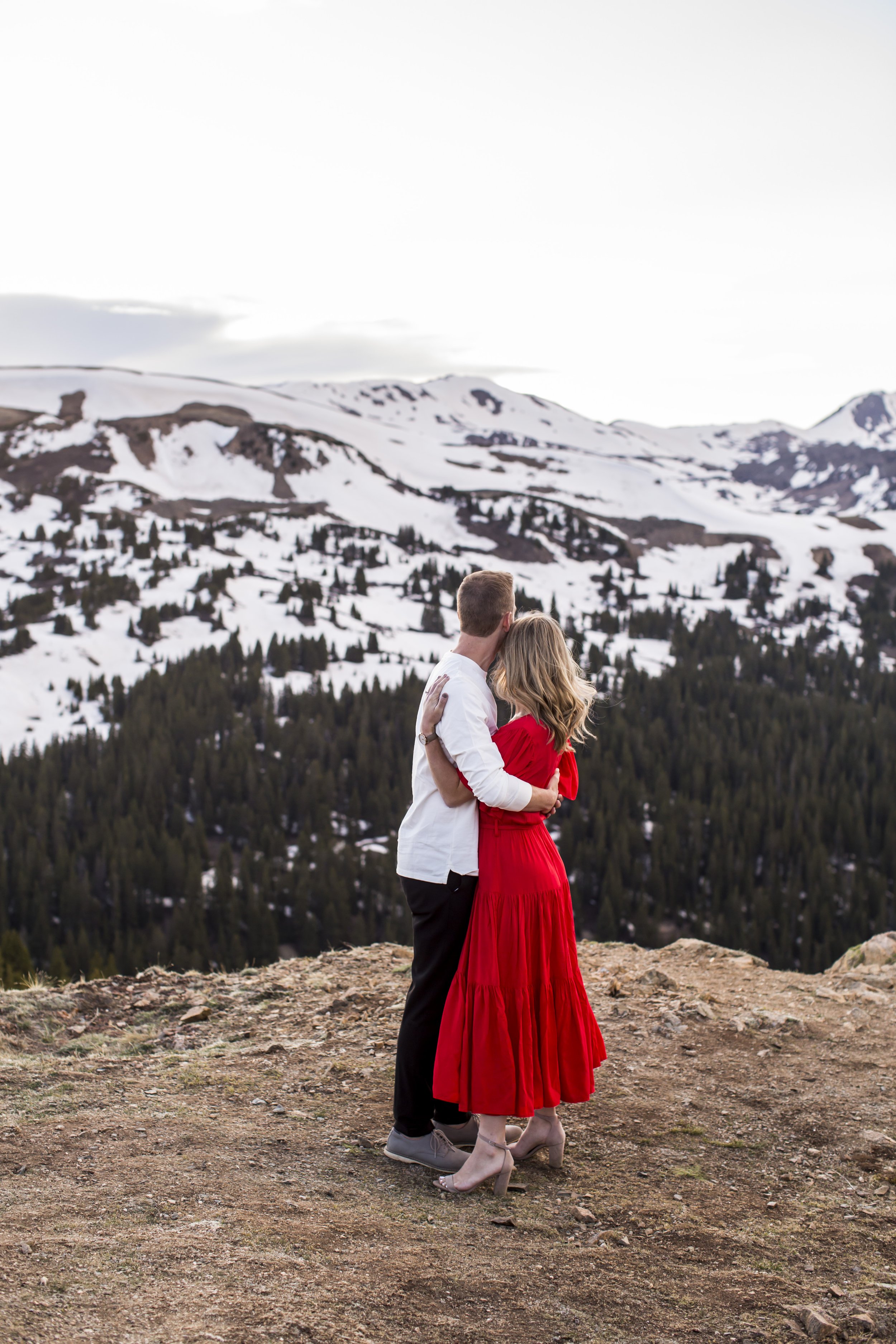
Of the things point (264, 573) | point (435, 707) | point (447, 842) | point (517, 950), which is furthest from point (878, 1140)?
point (264, 573)

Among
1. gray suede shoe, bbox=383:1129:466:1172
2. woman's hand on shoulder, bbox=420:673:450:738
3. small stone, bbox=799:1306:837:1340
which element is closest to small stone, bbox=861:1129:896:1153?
small stone, bbox=799:1306:837:1340

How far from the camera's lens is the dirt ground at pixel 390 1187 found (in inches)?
179

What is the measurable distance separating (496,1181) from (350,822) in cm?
8598

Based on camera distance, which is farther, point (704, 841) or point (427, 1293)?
point (704, 841)

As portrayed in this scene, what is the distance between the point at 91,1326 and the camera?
13.4ft

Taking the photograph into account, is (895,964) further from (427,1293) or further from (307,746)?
(307,746)

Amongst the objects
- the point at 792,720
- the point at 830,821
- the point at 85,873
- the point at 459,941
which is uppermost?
the point at 459,941

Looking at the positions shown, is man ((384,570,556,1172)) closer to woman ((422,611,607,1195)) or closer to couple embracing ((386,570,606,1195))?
couple embracing ((386,570,606,1195))

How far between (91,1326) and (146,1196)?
1.53 m

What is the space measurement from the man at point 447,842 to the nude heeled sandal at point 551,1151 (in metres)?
0.52

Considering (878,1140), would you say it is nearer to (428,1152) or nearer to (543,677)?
(428,1152)

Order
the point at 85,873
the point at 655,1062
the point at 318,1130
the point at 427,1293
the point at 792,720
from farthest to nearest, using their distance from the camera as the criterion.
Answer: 1. the point at 792,720
2. the point at 85,873
3. the point at 655,1062
4. the point at 318,1130
5. the point at 427,1293

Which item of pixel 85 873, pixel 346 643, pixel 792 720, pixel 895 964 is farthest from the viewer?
pixel 346 643

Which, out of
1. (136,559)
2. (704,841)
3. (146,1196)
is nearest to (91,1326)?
(146,1196)
